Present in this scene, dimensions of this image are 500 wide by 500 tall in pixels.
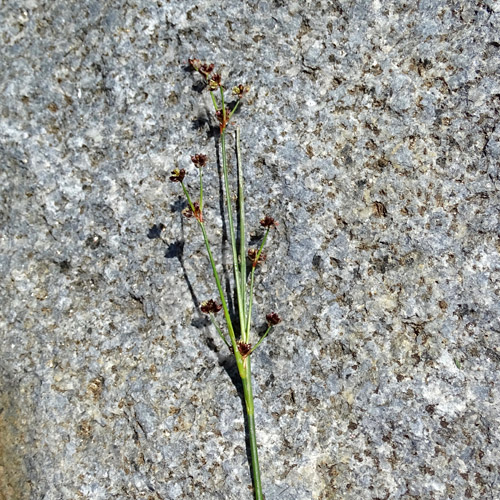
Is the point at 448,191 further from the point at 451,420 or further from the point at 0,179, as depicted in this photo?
the point at 0,179

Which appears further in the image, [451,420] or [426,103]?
[426,103]

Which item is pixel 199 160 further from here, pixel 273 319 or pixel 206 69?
pixel 273 319

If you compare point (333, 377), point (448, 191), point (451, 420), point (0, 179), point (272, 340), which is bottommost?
point (451, 420)

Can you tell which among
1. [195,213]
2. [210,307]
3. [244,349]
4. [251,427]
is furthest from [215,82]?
[251,427]

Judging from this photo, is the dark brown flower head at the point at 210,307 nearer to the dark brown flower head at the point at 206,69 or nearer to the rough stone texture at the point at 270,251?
the rough stone texture at the point at 270,251

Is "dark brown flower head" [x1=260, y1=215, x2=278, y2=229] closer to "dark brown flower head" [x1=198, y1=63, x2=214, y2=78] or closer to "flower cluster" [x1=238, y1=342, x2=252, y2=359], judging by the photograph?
"flower cluster" [x1=238, y1=342, x2=252, y2=359]

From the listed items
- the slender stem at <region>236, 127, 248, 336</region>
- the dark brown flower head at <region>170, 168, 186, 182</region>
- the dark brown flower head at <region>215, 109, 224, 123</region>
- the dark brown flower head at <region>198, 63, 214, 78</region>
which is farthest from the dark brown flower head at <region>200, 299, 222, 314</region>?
the dark brown flower head at <region>198, 63, 214, 78</region>

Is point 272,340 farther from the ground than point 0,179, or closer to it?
closer to it

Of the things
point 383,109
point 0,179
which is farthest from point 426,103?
point 0,179
